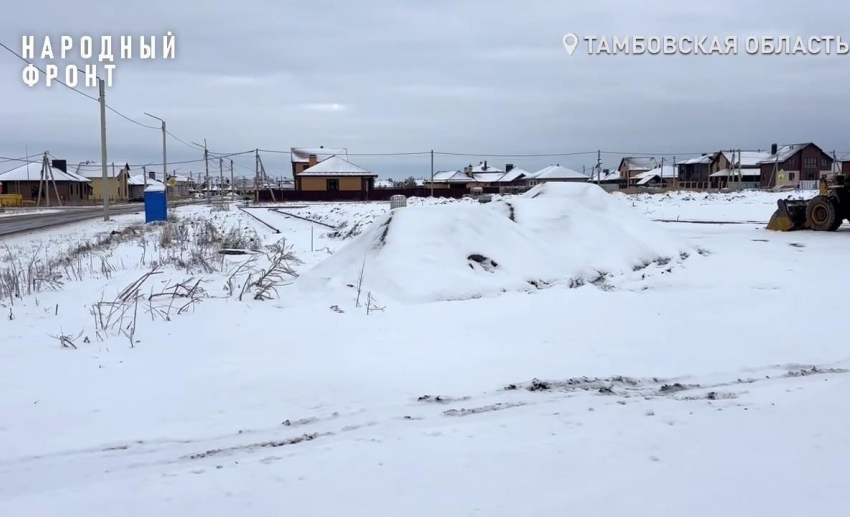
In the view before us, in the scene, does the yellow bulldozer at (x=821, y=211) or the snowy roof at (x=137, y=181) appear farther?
the snowy roof at (x=137, y=181)

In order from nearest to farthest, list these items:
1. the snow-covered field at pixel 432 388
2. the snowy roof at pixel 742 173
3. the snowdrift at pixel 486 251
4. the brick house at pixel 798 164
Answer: the snow-covered field at pixel 432 388, the snowdrift at pixel 486 251, the brick house at pixel 798 164, the snowy roof at pixel 742 173

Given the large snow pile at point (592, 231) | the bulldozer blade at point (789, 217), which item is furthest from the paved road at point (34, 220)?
the bulldozer blade at point (789, 217)

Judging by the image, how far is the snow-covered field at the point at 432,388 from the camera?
344 cm

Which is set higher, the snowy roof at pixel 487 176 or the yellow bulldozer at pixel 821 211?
the snowy roof at pixel 487 176

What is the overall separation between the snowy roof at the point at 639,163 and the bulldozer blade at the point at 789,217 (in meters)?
106

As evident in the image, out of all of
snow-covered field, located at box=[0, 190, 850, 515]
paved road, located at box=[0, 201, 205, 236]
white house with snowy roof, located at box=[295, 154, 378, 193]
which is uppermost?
white house with snowy roof, located at box=[295, 154, 378, 193]

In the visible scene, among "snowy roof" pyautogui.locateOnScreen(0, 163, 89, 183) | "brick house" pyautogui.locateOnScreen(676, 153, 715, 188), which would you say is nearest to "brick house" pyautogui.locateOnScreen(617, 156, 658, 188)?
"brick house" pyautogui.locateOnScreen(676, 153, 715, 188)

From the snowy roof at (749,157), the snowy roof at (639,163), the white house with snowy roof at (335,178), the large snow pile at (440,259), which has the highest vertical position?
the snowy roof at (639,163)

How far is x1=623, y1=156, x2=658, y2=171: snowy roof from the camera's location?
121m

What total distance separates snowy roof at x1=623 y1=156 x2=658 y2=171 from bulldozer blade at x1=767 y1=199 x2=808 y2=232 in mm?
105875

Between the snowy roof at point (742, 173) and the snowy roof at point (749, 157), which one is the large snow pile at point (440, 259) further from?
the snowy roof at point (749, 157)

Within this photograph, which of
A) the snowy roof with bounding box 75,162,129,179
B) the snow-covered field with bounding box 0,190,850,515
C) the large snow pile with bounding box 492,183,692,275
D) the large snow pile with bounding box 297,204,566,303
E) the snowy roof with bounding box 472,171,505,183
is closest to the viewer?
the snow-covered field with bounding box 0,190,850,515

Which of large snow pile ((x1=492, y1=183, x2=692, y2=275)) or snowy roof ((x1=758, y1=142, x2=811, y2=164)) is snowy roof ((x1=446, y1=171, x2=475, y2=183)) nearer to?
snowy roof ((x1=758, y1=142, x2=811, y2=164))

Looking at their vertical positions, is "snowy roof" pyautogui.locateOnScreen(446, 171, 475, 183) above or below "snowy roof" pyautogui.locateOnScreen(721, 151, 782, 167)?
below
